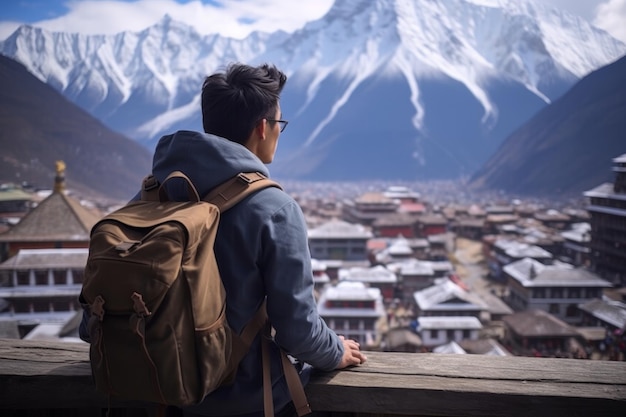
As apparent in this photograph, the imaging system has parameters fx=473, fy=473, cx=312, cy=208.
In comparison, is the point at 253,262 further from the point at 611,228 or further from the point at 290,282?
the point at 611,228

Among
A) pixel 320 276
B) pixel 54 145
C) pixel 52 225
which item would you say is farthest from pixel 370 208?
pixel 54 145

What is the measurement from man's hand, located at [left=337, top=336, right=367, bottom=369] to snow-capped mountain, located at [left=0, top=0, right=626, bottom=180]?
2884 inches

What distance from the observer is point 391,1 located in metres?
106

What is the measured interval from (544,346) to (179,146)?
12.9 metres

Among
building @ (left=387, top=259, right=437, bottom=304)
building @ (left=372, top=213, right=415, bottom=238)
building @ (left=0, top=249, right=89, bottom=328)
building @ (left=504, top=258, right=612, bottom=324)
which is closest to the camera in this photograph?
building @ (left=0, top=249, right=89, bottom=328)

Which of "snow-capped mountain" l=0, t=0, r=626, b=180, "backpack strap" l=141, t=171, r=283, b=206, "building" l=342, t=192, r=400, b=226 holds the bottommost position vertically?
"building" l=342, t=192, r=400, b=226

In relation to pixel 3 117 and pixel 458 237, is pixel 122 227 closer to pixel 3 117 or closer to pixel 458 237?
pixel 458 237

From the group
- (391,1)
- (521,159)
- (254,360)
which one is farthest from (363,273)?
(391,1)

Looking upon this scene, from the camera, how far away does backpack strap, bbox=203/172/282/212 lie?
3.27 ft

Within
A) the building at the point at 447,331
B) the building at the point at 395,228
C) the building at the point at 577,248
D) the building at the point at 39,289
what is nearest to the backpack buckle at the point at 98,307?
the building at the point at 39,289

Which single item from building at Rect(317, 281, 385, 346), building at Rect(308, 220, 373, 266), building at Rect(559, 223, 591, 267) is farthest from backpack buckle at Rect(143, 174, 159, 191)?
building at Rect(559, 223, 591, 267)

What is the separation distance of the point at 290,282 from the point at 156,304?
29 cm

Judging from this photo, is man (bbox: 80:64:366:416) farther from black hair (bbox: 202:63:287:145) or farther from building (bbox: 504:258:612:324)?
building (bbox: 504:258:612:324)

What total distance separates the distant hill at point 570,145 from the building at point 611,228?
97.7 ft
